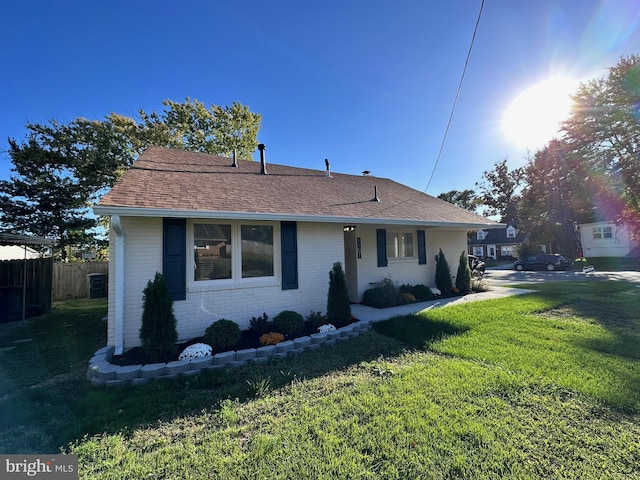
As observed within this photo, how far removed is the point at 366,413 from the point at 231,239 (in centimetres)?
435

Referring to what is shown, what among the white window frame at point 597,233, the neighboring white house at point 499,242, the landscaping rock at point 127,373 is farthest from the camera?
the neighboring white house at point 499,242

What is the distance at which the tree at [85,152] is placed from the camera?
1501 centimetres

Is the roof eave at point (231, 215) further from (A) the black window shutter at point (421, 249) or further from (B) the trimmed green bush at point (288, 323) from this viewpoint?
Result: (B) the trimmed green bush at point (288, 323)

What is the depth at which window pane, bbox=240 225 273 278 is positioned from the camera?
20.6ft

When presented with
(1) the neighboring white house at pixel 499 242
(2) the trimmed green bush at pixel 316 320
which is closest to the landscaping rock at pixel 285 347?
(2) the trimmed green bush at pixel 316 320

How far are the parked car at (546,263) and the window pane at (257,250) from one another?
85.3 feet

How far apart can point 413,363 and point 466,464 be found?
7.26 ft

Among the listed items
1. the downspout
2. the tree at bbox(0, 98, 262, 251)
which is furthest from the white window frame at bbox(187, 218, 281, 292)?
the tree at bbox(0, 98, 262, 251)

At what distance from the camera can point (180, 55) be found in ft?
31.1

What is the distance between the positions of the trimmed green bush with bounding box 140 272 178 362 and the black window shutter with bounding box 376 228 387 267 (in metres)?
6.50

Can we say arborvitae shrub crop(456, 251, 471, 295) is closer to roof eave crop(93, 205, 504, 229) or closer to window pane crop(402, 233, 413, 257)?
window pane crop(402, 233, 413, 257)

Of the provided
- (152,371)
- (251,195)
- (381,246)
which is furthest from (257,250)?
(381,246)

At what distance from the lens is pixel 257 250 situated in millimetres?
6410

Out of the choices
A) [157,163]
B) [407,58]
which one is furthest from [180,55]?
[407,58]
